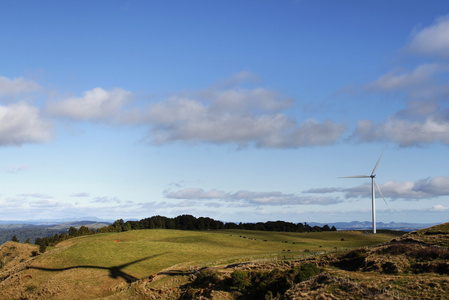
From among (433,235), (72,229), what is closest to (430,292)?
(433,235)

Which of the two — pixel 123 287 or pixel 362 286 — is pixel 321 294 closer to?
pixel 362 286

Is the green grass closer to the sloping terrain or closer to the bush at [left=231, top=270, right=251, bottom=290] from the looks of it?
the sloping terrain

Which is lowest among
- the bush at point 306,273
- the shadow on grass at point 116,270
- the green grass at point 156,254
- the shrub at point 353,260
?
the shadow on grass at point 116,270

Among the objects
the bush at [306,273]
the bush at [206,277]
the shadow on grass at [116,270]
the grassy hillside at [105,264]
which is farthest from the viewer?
the shadow on grass at [116,270]

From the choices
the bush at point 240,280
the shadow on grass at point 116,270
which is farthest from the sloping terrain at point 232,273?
the shadow on grass at point 116,270

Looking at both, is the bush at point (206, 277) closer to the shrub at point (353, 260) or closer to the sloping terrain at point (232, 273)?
the sloping terrain at point (232, 273)

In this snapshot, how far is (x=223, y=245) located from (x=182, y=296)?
172 ft

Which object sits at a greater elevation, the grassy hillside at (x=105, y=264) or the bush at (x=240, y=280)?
the bush at (x=240, y=280)

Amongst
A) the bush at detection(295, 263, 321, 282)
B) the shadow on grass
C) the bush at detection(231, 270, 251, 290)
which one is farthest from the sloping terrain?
the shadow on grass

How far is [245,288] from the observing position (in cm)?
5088

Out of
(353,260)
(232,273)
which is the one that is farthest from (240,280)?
(353,260)

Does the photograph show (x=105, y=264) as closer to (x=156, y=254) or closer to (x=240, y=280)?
(x=156, y=254)

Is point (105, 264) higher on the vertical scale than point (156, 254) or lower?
lower

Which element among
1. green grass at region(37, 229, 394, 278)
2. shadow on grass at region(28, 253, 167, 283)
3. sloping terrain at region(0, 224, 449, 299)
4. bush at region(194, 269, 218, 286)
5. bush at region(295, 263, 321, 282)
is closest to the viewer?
sloping terrain at region(0, 224, 449, 299)
